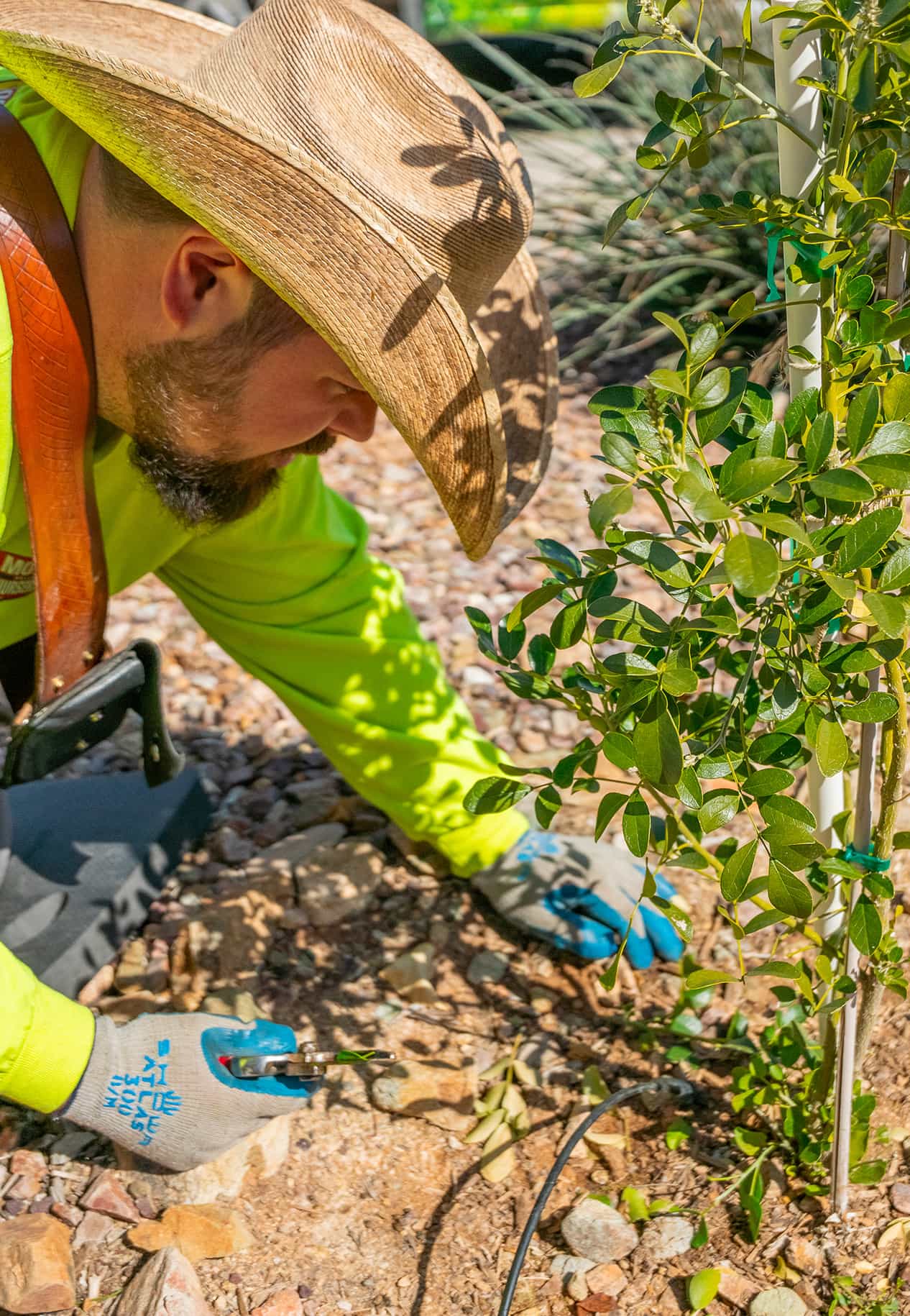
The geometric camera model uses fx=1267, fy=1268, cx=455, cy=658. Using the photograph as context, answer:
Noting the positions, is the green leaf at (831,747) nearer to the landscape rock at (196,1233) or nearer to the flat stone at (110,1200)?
the landscape rock at (196,1233)

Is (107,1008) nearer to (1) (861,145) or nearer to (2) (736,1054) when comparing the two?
(2) (736,1054)

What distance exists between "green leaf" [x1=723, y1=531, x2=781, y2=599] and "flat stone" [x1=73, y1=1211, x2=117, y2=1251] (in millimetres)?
1354

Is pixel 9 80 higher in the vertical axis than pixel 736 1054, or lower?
higher

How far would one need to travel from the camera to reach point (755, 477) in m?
0.94

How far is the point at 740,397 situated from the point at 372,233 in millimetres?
440

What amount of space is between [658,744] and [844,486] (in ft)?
0.85

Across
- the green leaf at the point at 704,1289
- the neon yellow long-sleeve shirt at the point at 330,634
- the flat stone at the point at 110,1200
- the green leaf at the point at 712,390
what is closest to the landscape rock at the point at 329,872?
the neon yellow long-sleeve shirt at the point at 330,634

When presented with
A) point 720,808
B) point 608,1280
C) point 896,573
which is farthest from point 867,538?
point 608,1280

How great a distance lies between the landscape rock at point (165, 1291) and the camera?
5.16 ft

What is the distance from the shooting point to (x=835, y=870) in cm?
124

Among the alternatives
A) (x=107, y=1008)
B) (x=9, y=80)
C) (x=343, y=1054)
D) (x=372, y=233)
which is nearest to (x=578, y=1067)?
(x=343, y=1054)

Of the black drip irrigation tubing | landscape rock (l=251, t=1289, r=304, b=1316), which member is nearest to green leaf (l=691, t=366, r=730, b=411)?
the black drip irrigation tubing

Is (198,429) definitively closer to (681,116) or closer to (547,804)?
(547,804)

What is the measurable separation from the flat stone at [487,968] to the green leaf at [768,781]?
1.01m
